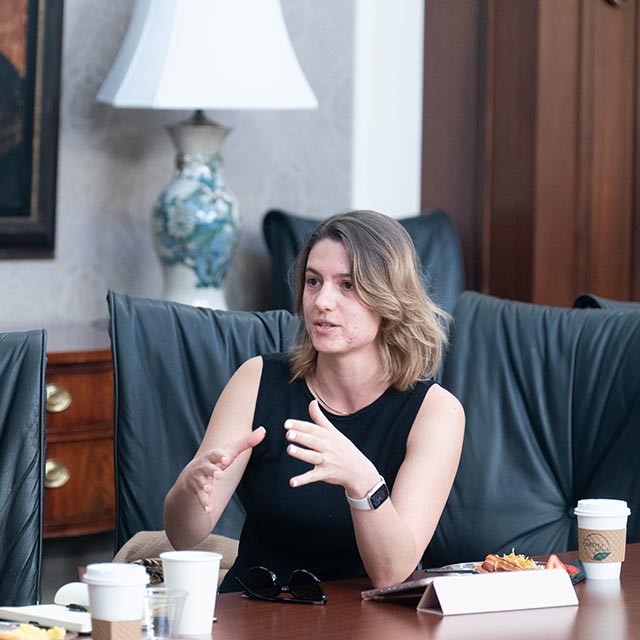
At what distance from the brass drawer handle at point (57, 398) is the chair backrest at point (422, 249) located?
75 centimetres

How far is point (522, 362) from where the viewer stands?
2.46 meters

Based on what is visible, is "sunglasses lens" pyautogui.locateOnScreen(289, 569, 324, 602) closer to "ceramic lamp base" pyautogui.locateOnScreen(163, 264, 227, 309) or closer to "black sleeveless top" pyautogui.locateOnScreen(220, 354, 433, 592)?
"black sleeveless top" pyautogui.locateOnScreen(220, 354, 433, 592)

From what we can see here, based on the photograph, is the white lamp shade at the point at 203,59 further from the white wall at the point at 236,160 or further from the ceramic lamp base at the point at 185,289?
the ceramic lamp base at the point at 185,289

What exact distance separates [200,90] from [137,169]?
452 mm

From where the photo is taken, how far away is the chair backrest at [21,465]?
75.9 inches

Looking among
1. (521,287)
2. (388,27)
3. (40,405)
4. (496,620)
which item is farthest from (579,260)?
(496,620)

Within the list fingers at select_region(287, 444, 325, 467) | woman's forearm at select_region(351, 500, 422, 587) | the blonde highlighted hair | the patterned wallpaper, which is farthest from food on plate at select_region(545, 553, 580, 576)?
the patterned wallpaper

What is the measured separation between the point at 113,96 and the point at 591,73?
5.02 ft

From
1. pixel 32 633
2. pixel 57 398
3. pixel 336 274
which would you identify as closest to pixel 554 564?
pixel 336 274

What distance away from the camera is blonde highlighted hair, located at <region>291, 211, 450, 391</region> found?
1975mm

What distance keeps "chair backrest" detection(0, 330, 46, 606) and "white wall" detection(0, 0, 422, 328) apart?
4.41 ft

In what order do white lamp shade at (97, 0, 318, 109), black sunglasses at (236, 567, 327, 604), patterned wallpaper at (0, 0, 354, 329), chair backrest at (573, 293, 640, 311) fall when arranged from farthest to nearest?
patterned wallpaper at (0, 0, 354, 329)
white lamp shade at (97, 0, 318, 109)
chair backrest at (573, 293, 640, 311)
black sunglasses at (236, 567, 327, 604)

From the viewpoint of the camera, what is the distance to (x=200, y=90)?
3.11 meters

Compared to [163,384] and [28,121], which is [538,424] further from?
[28,121]
